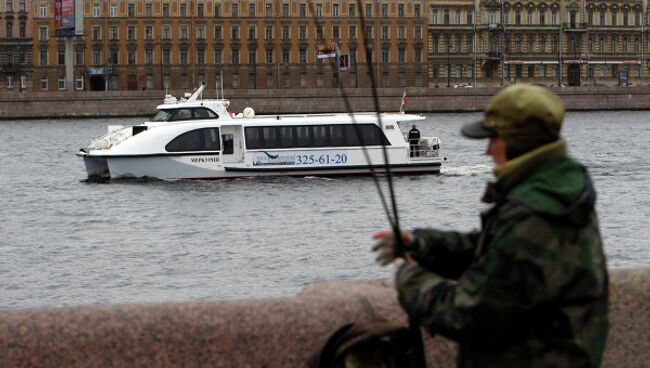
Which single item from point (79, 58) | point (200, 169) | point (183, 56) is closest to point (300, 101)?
point (183, 56)

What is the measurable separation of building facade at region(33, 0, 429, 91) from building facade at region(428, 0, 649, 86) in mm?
3684

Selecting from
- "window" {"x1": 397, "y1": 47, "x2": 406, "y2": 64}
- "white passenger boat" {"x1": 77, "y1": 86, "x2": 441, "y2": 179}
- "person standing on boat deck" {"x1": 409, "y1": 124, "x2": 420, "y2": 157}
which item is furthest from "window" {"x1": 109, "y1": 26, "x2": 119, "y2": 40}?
"person standing on boat deck" {"x1": 409, "y1": 124, "x2": 420, "y2": 157}

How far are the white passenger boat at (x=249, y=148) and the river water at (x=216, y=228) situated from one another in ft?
1.03

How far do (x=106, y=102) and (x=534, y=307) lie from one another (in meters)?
74.2

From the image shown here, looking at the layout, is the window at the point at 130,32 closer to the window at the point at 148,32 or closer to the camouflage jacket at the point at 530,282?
the window at the point at 148,32

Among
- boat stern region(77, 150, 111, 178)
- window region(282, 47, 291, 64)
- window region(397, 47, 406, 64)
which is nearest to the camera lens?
boat stern region(77, 150, 111, 178)

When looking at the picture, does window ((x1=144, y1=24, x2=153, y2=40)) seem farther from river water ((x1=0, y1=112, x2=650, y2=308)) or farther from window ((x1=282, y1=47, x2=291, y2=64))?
river water ((x1=0, y1=112, x2=650, y2=308))

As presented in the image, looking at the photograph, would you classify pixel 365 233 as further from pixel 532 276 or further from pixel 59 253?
pixel 532 276

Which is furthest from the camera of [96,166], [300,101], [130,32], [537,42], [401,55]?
[537,42]

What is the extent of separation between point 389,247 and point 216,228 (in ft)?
66.2

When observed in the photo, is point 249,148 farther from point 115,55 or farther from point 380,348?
point 115,55

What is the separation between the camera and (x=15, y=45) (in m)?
93.6

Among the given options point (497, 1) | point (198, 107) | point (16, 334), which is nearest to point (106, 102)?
point (497, 1)

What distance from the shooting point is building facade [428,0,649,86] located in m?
98.4
